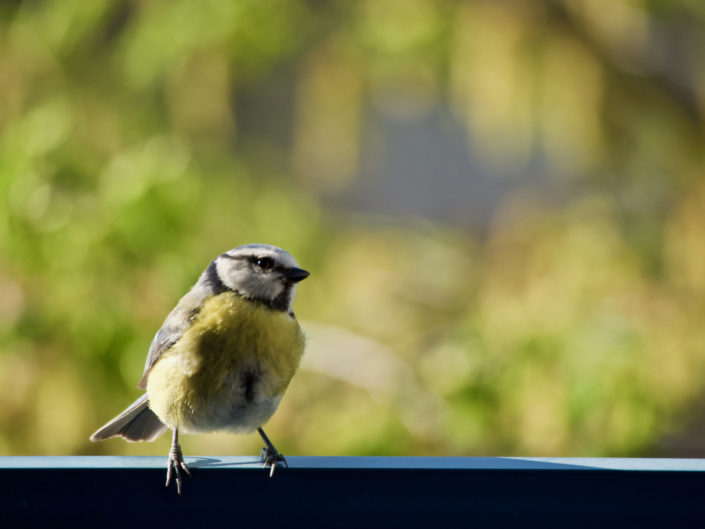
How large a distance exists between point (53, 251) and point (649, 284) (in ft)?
7.48

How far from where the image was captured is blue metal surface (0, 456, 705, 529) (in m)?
1.36

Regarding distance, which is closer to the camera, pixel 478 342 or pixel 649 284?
pixel 478 342

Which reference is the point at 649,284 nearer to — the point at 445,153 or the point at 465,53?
the point at 465,53

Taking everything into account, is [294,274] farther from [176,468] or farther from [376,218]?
[376,218]

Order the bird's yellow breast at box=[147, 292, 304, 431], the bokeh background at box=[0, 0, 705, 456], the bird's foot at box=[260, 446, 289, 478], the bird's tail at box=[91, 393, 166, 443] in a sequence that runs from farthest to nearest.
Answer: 1. the bokeh background at box=[0, 0, 705, 456]
2. the bird's tail at box=[91, 393, 166, 443]
3. the bird's yellow breast at box=[147, 292, 304, 431]
4. the bird's foot at box=[260, 446, 289, 478]

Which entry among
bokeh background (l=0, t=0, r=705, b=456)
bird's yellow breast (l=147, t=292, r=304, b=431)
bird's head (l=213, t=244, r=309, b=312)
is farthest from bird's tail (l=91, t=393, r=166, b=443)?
bokeh background (l=0, t=0, r=705, b=456)

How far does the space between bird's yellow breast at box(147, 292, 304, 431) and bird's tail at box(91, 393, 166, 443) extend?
15cm

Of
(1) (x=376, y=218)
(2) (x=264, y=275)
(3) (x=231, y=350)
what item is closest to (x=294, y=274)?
(2) (x=264, y=275)

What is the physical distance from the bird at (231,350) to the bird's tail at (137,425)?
0.05 meters

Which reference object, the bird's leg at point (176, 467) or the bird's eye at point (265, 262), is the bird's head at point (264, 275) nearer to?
the bird's eye at point (265, 262)

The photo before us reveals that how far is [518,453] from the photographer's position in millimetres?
3199

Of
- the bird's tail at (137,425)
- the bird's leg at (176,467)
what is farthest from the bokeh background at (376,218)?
the bird's leg at (176,467)

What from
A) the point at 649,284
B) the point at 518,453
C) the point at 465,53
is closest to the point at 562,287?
the point at 649,284

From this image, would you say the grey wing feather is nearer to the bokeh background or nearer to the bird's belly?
the bird's belly
